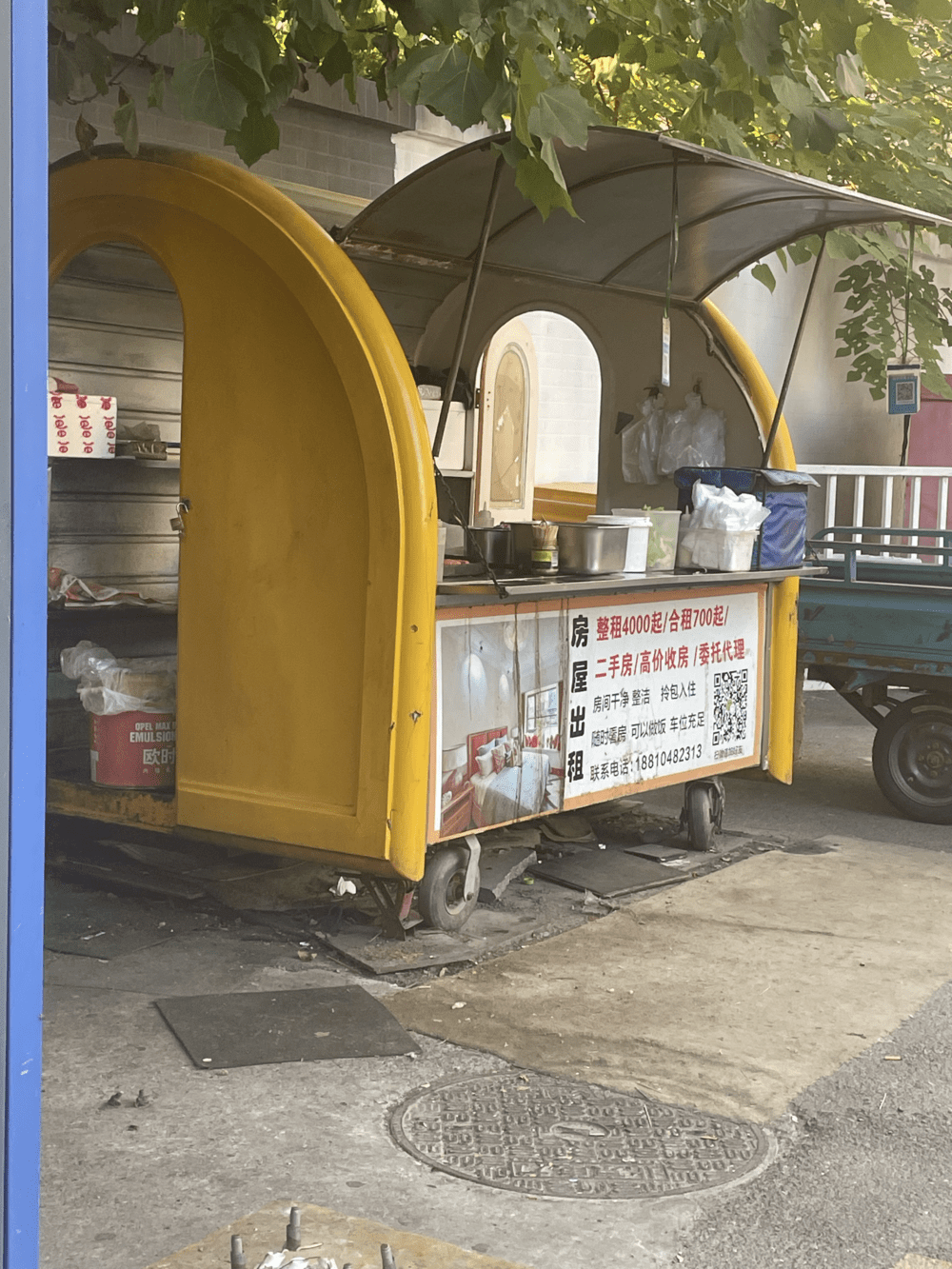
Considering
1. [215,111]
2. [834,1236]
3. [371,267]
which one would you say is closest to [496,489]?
[371,267]

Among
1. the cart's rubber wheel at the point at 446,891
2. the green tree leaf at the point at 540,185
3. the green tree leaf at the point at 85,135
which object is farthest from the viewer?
the green tree leaf at the point at 85,135

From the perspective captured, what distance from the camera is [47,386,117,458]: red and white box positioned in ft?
19.5

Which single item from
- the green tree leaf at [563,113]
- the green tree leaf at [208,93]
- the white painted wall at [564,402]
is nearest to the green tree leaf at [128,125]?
the green tree leaf at [208,93]

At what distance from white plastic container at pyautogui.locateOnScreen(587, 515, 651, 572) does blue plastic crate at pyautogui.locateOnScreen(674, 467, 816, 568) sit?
29.8 inches

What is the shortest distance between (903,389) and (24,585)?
7699mm

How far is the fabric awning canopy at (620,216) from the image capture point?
5.65 meters

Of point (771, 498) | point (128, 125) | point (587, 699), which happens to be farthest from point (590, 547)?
point (128, 125)

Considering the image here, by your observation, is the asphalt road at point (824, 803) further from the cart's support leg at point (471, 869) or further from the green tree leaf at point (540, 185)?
the green tree leaf at point (540, 185)

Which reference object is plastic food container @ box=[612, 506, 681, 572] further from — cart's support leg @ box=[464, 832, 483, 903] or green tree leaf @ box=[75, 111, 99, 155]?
green tree leaf @ box=[75, 111, 99, 155]

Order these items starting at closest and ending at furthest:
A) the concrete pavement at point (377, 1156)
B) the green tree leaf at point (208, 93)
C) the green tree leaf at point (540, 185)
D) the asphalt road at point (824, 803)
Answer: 1. the concrete pavement at point (377, 1156)
2. the green tree leaf at point (540, 185)
3. the green tree leaf at point (208, 93)
4. the asphalt road at point (824, 803)

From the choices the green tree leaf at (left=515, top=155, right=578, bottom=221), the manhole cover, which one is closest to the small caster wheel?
the manhole cover

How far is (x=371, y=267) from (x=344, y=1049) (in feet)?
12.9

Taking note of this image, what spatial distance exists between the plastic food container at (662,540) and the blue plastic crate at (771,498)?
0.39 meters

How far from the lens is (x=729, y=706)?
22.6 ft
